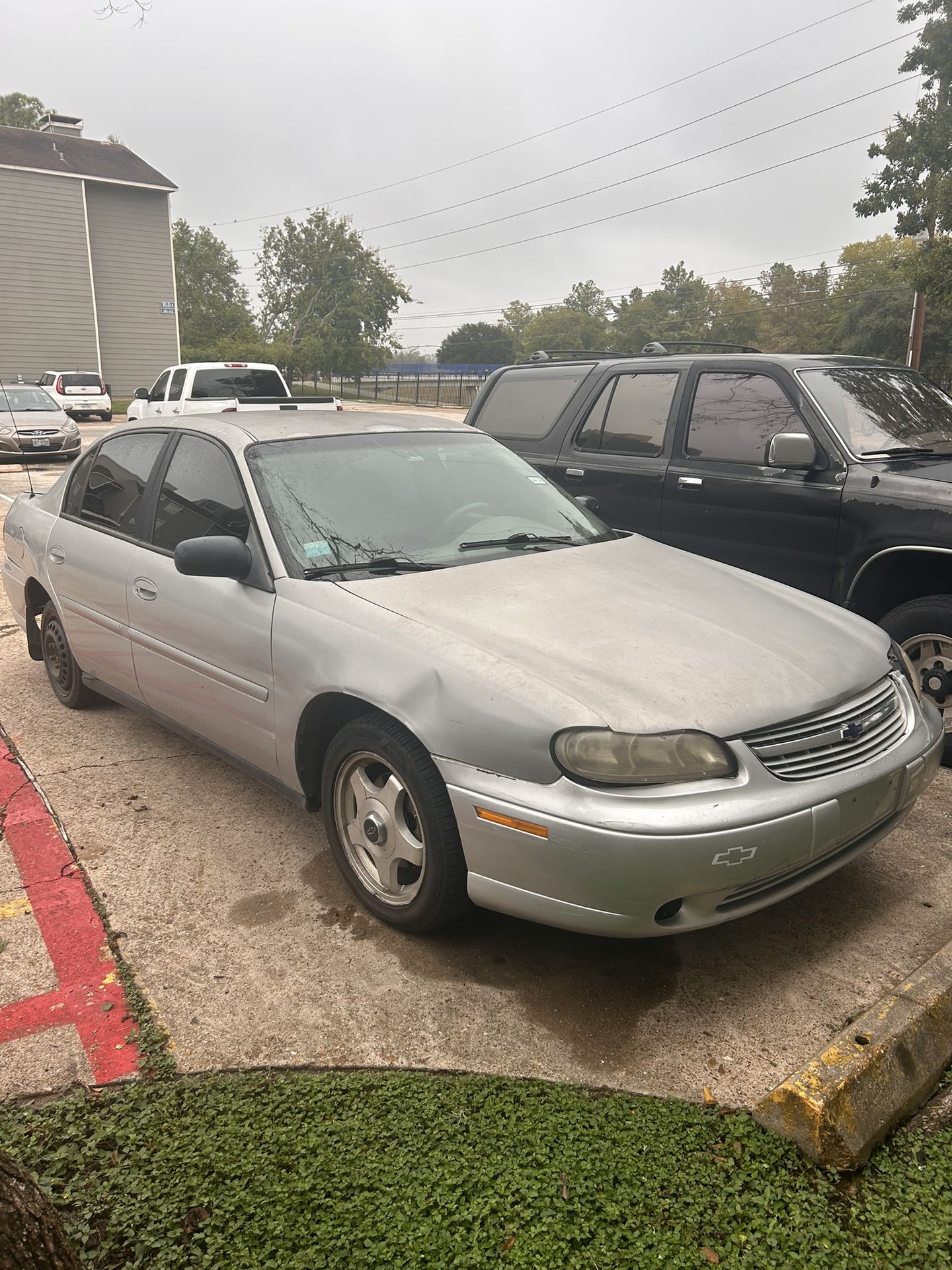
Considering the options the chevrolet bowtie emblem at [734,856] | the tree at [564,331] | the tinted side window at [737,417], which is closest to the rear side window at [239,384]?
the tinted side window at [737,417]

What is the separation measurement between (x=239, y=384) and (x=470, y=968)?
668 inches

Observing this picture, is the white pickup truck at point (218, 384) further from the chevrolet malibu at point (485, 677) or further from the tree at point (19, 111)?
the tree at point (19, 111)

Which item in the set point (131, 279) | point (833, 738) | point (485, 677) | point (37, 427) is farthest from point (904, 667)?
point (131, 279)

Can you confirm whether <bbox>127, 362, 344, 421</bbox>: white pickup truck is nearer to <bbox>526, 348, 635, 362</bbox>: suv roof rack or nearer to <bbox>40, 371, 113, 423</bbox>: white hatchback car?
<bbox>526, 348, 635, 362</bbox>: suv roof rack

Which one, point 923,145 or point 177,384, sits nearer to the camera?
point 177,384

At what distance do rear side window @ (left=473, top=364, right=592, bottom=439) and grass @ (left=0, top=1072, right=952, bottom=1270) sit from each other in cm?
479

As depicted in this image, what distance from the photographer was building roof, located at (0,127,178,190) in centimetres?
3512

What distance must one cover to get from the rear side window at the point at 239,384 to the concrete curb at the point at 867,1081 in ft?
56.7

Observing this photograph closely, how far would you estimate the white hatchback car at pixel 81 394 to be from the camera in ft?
101

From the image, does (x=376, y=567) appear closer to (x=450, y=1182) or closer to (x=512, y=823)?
(x=512, y=823)

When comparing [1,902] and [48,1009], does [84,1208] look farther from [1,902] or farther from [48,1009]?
[1,902]

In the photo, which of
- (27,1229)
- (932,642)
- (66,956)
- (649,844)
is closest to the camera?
(27,1229)

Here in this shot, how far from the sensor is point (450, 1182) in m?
2.15

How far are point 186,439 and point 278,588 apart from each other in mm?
1183
